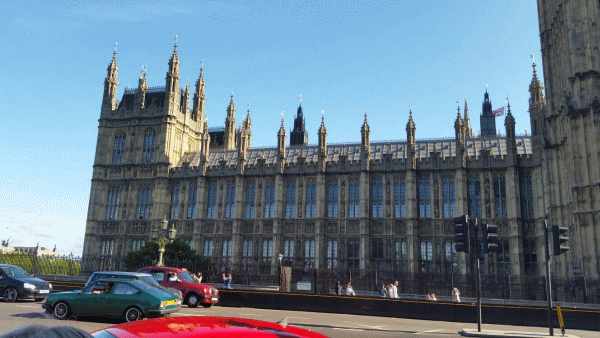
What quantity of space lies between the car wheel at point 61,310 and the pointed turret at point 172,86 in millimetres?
36386

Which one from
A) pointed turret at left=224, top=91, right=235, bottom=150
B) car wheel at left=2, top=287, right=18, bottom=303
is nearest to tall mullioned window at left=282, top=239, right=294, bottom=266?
pointed turret at left=224, top=91, right=235, bottom=150

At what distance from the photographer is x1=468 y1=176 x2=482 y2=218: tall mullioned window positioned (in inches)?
1512

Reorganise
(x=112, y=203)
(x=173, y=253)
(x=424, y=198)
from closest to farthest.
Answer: (x=173, y=253) < (x=424, y=198) < (x=112, y=203)

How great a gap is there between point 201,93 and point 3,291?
3794cm

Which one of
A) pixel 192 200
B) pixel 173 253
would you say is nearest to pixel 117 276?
pixel 173 253

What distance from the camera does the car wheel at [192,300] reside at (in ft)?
62.7

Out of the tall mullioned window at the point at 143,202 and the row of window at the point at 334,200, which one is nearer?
the row of window at the point at 334,200

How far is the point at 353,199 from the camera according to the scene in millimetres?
41188

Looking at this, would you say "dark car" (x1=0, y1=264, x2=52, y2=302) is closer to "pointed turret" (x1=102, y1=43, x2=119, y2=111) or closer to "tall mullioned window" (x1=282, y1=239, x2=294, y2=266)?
"tall mullioned window" (x1=282, y1=239, x2=294, y2=266)

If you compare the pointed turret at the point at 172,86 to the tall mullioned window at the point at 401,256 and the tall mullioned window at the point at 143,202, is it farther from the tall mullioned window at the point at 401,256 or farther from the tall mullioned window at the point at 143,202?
the tall mullioned window at the point at 401,256

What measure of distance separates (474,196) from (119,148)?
116 ft

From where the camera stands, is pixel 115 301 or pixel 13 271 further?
pixel 13 271

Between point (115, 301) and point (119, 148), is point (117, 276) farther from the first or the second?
point (119, 148)

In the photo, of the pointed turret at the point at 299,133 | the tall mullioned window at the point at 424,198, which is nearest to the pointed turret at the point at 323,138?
the tall mullioned window at the point at 424,198
